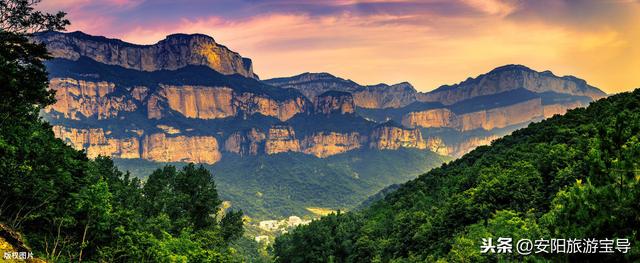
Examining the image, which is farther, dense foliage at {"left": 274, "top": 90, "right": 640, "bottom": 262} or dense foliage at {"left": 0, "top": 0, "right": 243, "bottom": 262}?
dense foliage at {"left": 0, "top": 0, "right": 243, "bottom": 262}

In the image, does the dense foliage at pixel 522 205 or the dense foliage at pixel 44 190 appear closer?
the dense foliage at pixel 522 205

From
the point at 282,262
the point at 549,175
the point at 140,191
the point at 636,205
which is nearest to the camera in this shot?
the point at 636,205

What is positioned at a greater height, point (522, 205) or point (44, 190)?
point (44, 190)

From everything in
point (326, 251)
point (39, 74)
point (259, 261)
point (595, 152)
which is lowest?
point (259, 261)

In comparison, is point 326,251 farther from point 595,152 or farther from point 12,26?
point 595,152

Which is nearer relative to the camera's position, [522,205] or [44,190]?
[44,190]

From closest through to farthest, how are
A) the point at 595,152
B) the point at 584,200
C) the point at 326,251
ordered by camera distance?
the point at 584,200 → the point at 595,152 → the point at 326,251

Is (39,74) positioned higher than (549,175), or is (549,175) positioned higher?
(39,74)

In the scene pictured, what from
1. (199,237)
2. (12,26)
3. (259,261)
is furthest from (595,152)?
(259,261)
